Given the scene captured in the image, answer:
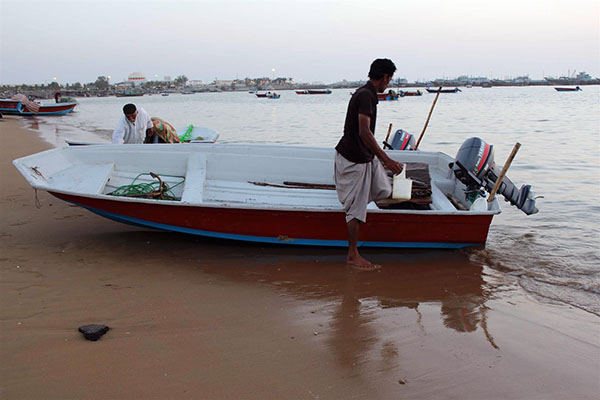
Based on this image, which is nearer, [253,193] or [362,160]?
[362,160]

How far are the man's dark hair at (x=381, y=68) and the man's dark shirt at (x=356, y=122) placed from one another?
97mm

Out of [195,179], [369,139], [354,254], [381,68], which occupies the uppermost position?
[381,68]

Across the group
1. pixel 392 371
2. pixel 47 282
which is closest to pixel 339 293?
pixel 392 371

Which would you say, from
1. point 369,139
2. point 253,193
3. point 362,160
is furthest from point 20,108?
point 369,139

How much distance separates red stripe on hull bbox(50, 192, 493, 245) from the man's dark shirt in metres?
0.75

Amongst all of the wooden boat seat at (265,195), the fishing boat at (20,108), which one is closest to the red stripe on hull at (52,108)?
the fishing boat at (20,108)

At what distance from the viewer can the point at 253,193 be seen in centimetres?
567

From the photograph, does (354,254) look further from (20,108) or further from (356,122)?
(20,108)

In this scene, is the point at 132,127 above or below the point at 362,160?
above

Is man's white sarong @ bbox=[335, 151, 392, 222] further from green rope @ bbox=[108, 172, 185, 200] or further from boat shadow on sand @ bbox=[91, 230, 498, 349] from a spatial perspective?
green rope @ bbox=[108, 172, 185, 200]

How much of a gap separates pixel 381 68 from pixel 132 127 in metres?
3.90

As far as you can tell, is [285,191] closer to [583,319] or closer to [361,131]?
[361,131]

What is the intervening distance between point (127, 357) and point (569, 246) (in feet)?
16.9

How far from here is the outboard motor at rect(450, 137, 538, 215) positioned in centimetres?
525
